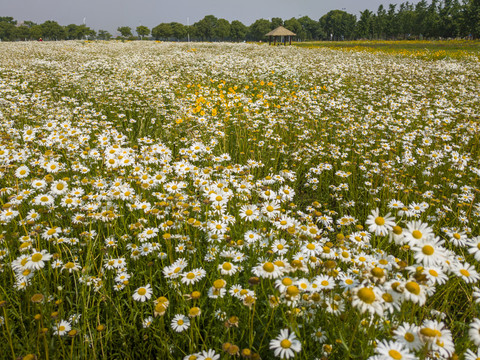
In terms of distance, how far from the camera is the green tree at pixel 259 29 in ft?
354

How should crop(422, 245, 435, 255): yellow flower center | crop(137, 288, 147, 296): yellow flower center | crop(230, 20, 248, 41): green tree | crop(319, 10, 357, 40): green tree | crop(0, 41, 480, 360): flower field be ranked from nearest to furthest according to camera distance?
1. crop(422, 245, 435, 255): yellow flower center
2. crop(0, 41, 480, 360): flower field
3. crop(137, 288, 147, 296): yellow flower center
4. crop(319, 10, 357, 40): green tree
5. crop(230, 20, 248, 41): green tree

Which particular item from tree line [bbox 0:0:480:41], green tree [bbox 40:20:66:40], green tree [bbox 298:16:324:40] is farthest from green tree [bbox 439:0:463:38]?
green tree [bbox 40:20:66:40]

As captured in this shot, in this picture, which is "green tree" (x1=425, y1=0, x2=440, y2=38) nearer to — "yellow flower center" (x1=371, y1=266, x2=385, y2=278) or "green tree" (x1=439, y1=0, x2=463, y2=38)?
"green tree" (x1=439, y1=0, x2=463, y2=38)

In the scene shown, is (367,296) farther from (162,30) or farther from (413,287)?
(162,30)

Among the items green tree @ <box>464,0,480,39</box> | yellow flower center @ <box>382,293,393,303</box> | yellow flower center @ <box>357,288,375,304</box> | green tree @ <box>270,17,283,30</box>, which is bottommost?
yellow flower center @ <box>382,293,393,303</box>

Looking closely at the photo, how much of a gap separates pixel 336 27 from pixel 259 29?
29.7 metres

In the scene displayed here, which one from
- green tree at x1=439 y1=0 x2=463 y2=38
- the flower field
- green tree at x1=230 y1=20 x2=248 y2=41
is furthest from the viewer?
green tree at x1=230 y1=20 x2=248 y2=41

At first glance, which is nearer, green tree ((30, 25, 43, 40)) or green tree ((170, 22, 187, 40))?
green tree ((30, 25, 43, 40))

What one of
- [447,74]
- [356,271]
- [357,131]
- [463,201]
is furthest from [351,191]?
[447,74]

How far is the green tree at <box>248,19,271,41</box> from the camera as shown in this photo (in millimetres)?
107812

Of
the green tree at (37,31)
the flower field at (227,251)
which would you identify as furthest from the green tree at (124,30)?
the flower field at (227,251)

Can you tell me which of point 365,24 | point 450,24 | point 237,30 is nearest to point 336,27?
point 365,24

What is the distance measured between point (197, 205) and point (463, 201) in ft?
10.9

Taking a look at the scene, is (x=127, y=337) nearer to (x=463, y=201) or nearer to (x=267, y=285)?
(x=267, y=285)
